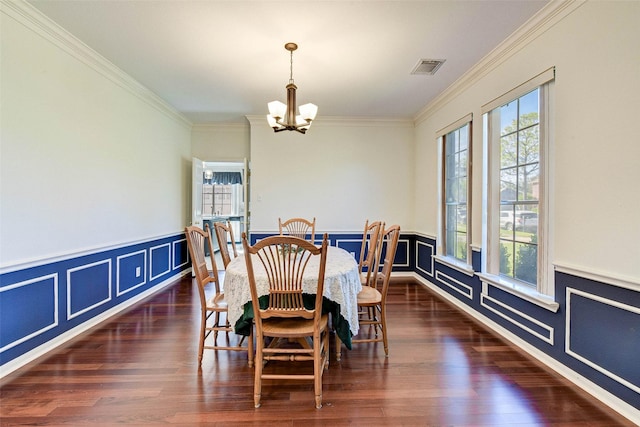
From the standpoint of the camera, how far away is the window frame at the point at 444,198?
3379 millimetres

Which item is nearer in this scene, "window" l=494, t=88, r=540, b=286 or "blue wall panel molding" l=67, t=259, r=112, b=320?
"window" l=494, t=88, r=540, b=286

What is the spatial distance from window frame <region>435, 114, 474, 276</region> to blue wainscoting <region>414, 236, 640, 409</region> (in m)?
0.72

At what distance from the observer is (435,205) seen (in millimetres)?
4273

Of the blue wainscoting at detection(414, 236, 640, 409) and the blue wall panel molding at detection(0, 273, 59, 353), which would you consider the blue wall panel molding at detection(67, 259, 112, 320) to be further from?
the blue wainscoting at detection(414, 236, 640, 409)

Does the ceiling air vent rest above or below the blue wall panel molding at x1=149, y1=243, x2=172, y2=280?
above

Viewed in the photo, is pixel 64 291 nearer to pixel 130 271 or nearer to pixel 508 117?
pixel 130 271

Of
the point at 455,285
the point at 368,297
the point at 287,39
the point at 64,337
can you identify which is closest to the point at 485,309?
the point at 455,285

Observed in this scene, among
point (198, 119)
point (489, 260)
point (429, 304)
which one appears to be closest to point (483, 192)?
point (489, 260)

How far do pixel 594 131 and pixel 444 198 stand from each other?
2298 mm

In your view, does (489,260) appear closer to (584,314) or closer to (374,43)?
(584,314)

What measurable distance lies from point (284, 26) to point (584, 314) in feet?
10.1

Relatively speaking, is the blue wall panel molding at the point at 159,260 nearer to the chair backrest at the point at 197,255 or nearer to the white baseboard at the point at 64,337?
the white baseboard at the point at 64,337

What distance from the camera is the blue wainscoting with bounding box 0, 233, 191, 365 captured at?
2121mm

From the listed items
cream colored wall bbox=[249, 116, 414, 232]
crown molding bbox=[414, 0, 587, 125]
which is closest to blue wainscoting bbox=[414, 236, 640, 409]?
crown molding bbox=[414, 0, 587, 125]
